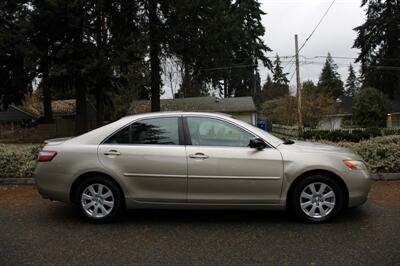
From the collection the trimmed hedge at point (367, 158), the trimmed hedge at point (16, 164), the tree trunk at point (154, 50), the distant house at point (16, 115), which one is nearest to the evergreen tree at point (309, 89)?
the tree trunk at point (154, 50)

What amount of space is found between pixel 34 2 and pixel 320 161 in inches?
697

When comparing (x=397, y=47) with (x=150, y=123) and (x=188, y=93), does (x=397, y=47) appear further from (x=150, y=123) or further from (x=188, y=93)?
(x=150, y=123)

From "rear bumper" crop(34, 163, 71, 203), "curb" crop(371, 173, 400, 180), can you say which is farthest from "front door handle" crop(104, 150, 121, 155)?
"curb" crop(371, 173, 400, 180)

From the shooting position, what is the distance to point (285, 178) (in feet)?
17.4

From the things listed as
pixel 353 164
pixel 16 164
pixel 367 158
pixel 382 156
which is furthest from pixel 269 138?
pixel 16 164

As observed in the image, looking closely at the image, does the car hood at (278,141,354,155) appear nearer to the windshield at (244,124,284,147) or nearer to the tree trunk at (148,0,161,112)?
the windshield at (244,124,284,147)

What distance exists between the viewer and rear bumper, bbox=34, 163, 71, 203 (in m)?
5.56

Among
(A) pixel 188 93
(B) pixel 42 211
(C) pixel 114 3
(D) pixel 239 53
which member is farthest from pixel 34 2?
(D) pixel 239 53

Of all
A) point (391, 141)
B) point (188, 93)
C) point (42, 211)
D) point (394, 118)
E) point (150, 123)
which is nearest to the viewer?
point (150, 123)

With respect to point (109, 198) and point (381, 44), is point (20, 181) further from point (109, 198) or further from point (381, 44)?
point (381, 44)

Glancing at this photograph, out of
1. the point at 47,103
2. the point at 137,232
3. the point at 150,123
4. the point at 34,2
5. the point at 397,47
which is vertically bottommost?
the point at 137,232

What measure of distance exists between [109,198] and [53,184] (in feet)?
2.75

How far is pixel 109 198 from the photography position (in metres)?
5.52

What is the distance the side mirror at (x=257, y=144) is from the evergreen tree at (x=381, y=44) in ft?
160
